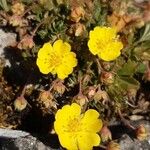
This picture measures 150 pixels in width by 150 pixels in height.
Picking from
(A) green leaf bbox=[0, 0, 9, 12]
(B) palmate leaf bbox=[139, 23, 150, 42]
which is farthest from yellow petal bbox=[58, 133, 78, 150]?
(A) green leaf bbox=[0, 0, 9, 12]

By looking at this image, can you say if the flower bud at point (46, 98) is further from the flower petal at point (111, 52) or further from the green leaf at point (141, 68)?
the green leaf at point (141, 68)

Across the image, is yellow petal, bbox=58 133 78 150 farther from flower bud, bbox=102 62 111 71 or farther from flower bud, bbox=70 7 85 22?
flower bud, bbox=70 7 85 22

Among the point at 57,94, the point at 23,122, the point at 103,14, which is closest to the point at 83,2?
the point at 103,14

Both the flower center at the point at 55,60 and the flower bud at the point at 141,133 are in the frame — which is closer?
the flower bud at the point at 141,133

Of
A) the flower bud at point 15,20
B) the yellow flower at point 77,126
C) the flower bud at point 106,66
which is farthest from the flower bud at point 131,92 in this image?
the flower bud at point 15,20

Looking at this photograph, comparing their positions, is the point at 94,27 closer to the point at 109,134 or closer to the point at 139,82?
the point at 139,82

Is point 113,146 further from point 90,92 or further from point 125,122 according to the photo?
point 90,92
